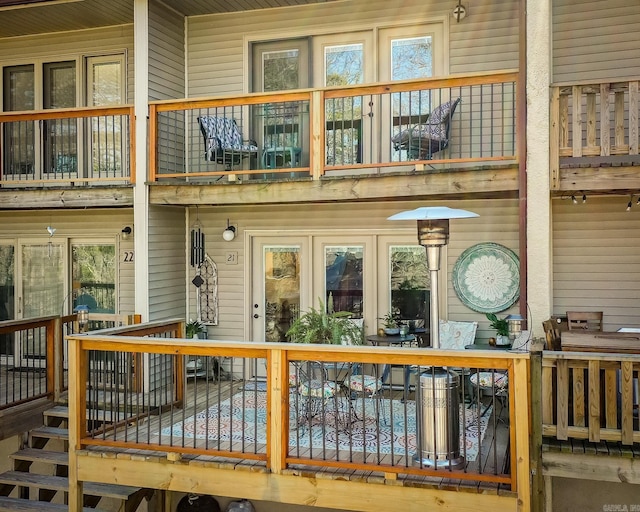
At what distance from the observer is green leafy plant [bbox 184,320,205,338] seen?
876 centimetres

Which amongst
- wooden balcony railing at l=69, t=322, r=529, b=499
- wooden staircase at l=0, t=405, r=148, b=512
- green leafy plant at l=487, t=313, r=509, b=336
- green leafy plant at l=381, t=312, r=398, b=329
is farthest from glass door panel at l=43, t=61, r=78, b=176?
green leafy plant at l=487, t=313, r=509, b=336

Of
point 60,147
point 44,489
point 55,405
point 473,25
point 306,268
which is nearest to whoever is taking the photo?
point 44,489

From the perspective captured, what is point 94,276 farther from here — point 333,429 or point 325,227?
point 333,429

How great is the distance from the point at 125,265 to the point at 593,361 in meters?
6.66

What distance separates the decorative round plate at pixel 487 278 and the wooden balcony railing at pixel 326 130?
1.13 m

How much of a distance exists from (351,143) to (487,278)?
242cm

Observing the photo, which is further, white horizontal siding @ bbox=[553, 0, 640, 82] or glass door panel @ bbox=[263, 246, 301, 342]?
glass door panel @ bbox=[263, 246, 301, 342]

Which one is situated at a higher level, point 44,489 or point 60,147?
point 60,147

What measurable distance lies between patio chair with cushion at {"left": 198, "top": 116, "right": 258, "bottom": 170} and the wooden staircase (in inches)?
140

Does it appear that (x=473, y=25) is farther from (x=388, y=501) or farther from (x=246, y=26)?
(x=388, y=501)

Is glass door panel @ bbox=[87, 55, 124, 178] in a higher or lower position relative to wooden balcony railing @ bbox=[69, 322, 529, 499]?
higher

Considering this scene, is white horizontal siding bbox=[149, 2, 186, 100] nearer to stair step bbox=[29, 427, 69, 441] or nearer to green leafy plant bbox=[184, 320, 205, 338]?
green leafy plant bbox=[184, 320, 205, 338]

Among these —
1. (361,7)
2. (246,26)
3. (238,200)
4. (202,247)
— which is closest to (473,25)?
(361,7)

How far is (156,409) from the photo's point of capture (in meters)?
6.84
